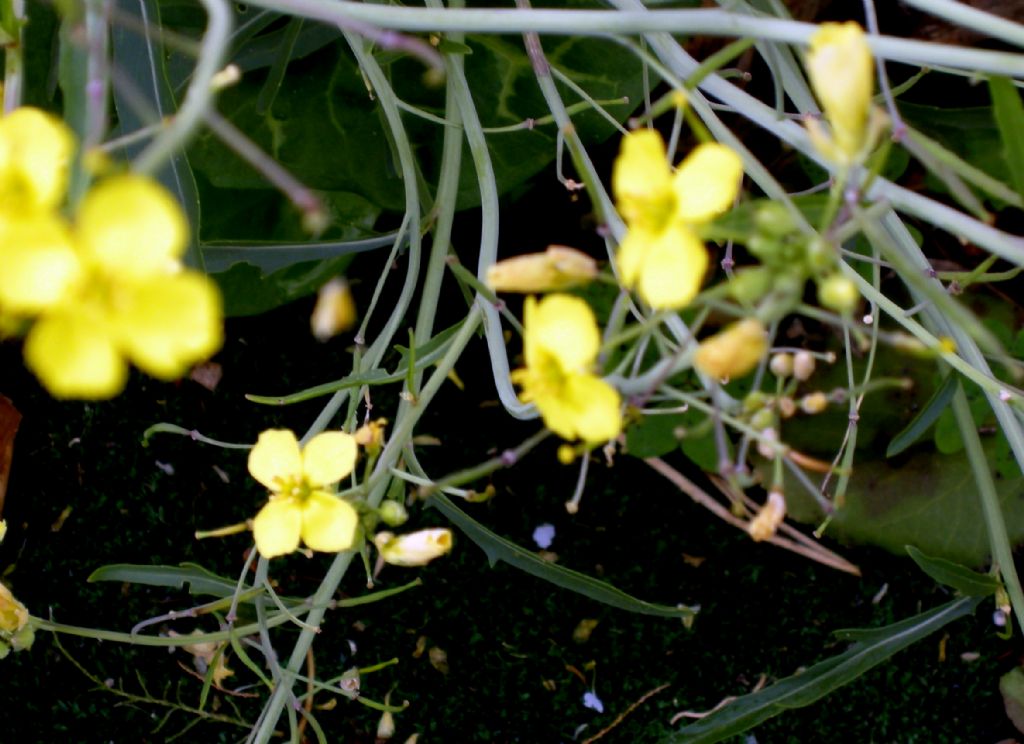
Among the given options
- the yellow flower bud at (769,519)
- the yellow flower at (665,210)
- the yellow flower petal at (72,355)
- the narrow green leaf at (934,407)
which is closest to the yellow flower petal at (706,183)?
the yellow flower at (665,210)

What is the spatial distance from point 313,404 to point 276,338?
0.10 metres

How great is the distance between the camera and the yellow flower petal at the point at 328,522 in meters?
0.64

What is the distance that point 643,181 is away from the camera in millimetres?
472

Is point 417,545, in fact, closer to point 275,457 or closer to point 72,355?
point 275,457

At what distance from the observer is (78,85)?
52 centimetres

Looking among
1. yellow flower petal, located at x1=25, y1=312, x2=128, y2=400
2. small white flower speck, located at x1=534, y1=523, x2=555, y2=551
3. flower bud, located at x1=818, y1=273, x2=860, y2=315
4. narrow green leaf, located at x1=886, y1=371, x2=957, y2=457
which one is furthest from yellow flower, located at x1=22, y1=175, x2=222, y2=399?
small white flower speck, located at x1=534, y1=523, x2=555, y2=551

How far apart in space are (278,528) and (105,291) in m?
0.32

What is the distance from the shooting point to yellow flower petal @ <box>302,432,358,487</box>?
686 millimetres

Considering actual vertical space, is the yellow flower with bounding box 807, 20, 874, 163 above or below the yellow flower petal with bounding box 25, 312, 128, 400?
above

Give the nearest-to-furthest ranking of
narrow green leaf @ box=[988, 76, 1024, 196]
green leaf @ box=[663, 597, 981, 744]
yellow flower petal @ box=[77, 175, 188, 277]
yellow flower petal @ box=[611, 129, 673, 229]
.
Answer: yellow flower petal @ box=[77, 175, 188, 277], yellow flower petal @ box=[611, 129, 673, 229], narrow green leaf @ box=[988, 76, 1024, 196], green leaf @ box=[663, 597, 981, 744]

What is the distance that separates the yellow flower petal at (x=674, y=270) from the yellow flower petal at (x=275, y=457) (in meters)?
0.36

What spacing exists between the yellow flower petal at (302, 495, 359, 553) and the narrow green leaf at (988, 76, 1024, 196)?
47 centimetres

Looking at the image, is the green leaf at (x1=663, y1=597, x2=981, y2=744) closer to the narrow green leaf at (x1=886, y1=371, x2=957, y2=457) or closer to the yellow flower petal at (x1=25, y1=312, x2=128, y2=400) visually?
the narrow green leaf at (x1=886, y1=371, x2=957, y2=457)

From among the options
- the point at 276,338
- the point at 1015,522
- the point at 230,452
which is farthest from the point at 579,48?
the point at 1015,522
